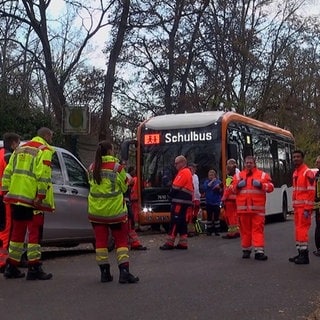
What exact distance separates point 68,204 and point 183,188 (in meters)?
2.63

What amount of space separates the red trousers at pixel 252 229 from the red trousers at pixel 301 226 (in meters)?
0.64

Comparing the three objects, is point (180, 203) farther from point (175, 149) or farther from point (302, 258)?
point (175, 149)

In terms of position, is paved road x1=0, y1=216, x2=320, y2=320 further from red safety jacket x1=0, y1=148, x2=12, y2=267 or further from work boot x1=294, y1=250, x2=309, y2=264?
red safety jacket x1=0, y1=148, x2=12, y2=267

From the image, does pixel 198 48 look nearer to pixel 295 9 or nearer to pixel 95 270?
pixel 295 9

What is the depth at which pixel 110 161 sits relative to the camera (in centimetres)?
900

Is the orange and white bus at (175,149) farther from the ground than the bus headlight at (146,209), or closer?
farther from the ground

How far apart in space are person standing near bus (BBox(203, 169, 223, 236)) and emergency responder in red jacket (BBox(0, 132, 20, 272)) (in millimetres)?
7821

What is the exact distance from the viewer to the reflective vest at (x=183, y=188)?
44.0ft

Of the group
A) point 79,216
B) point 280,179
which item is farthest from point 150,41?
point 79,216

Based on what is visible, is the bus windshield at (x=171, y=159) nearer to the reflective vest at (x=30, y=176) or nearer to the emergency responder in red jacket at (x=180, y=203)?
the emergency responder in red jacket at (x=180, y=203)

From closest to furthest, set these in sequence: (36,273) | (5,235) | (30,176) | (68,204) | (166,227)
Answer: (30,176), (36,273), (5,235), (68,204), (166,227)

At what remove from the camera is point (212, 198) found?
56.1 feet

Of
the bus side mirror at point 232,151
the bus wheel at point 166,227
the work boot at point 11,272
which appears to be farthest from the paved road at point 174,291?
the bus wheel at point 166,227

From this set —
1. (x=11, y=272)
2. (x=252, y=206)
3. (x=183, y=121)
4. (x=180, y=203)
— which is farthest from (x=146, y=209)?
(x=11, y=272)
